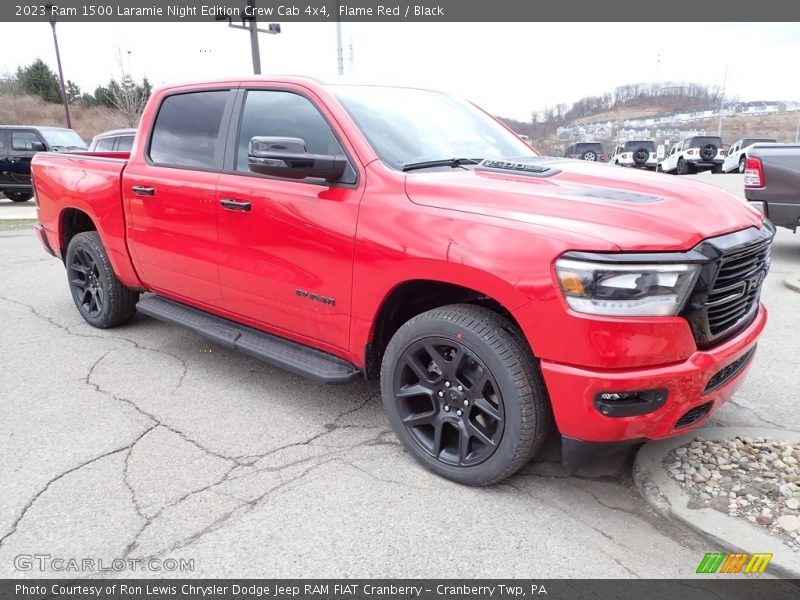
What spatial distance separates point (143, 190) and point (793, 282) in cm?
638

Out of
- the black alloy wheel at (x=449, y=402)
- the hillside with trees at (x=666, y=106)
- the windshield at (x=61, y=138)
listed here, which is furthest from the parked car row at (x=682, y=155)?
the hillside with trees at (x=666, y=106)

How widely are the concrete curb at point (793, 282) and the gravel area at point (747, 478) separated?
154 inches

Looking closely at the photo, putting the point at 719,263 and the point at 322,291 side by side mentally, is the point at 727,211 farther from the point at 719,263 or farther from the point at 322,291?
the point at 322,291

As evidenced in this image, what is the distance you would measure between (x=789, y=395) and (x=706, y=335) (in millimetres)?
1886

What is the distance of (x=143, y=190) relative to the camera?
415cm

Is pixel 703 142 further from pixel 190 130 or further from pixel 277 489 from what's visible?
pixel 277 489

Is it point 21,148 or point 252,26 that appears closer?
point 21,148

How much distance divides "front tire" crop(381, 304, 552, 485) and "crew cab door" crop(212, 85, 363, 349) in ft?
1.47

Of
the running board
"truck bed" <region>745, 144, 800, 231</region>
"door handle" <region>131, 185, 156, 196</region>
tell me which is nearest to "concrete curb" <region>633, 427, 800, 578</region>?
the running board

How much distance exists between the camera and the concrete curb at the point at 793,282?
20.4 ft

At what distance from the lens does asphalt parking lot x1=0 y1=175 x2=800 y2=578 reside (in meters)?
2.37

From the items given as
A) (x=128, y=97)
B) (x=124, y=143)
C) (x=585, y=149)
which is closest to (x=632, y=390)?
(x=124, y=143)

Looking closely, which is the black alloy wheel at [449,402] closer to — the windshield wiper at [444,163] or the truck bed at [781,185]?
the windshield wiper at [444,163]

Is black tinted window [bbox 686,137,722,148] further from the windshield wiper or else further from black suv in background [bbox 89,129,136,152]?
the windshield wiper
